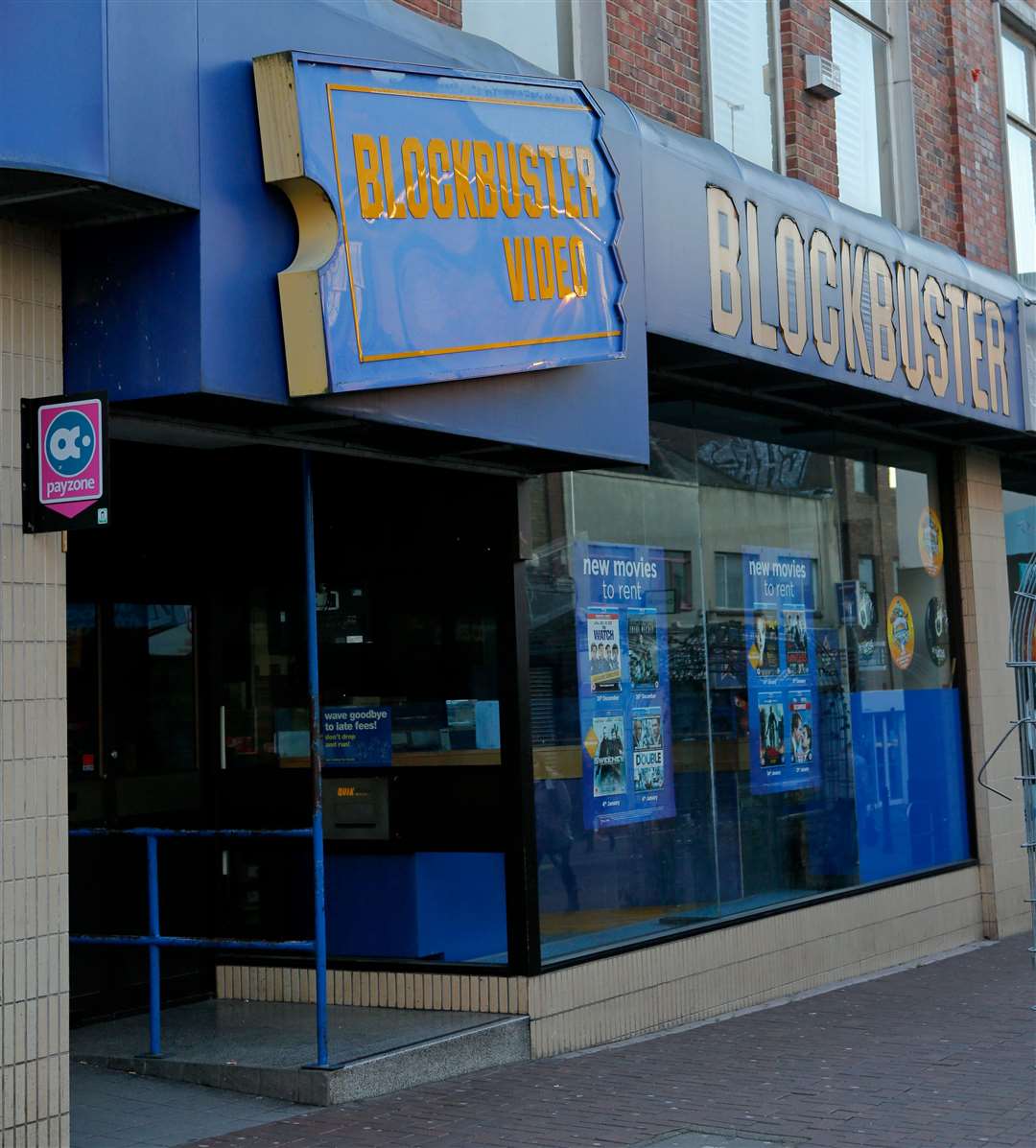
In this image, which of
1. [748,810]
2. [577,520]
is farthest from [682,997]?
[577,520]

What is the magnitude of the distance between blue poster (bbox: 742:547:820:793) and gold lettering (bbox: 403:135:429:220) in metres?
4.45

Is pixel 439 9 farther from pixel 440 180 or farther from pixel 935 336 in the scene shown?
pixel 935 336

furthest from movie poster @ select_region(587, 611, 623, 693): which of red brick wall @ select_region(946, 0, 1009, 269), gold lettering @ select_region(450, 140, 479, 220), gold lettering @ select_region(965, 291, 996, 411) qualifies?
red brick wall @ select_region(946, 0, 1009, 269)

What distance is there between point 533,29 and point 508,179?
265 centimetres

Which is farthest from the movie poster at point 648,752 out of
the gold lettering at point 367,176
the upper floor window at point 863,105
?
the upper floor window at point 863,105

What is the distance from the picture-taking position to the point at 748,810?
1015cm

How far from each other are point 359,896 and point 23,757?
3168 millimetres

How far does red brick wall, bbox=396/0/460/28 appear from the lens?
804 centimetres

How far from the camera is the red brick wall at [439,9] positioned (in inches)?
316

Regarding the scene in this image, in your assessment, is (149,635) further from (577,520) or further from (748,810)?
(748,810)

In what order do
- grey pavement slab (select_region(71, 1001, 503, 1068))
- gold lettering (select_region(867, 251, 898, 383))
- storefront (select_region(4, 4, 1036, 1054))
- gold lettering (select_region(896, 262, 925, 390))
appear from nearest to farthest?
storefront (select_region(4, 4, 1036, 1054))
grey pavement slab (select_region(71, 1001, 503, 1068))
gold lettering (select_region(867, 251, 898, 383))
gold lettering (select_region(896, 262, 925, 390))

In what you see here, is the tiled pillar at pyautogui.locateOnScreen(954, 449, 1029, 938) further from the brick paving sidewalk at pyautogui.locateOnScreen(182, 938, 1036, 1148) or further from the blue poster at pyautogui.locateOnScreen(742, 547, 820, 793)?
the brick paving sidewalk at pyautogui.locateOnScreen(182, 938, 1036, 1148)

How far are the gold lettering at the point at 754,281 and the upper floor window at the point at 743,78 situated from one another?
→ 1597 millimetres

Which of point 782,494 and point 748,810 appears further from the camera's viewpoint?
point 782,494
